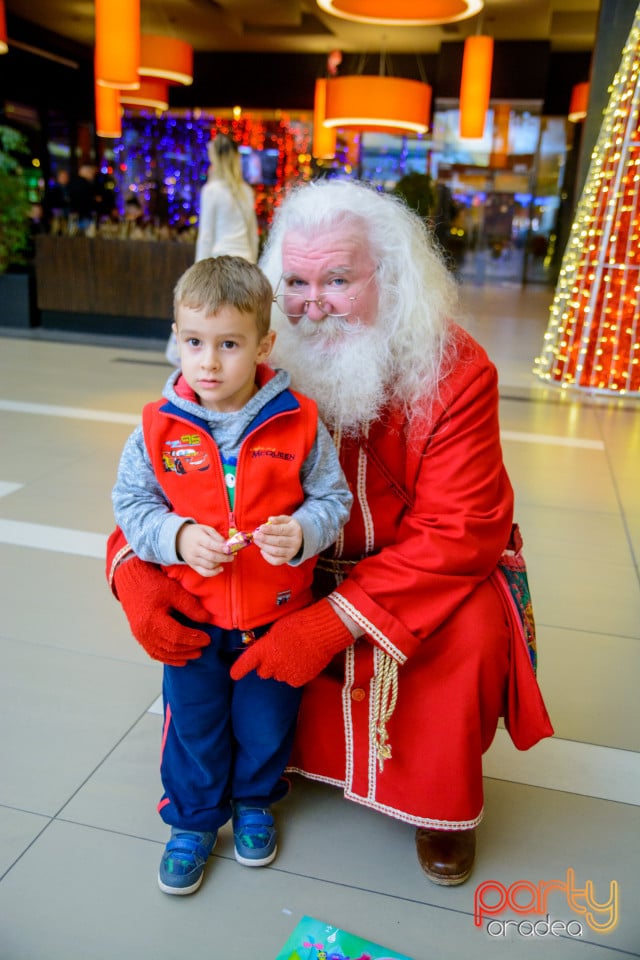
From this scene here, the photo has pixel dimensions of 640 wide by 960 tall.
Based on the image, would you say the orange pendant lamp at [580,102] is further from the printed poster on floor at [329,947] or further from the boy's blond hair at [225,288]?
the printed poster on floor at [329,947]

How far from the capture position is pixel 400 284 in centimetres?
159

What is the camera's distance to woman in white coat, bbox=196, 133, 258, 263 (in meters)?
5.23

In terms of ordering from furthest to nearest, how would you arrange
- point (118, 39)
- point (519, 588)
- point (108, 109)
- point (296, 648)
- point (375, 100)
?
1. point (108, 109)
2. point (375, 100)
3. point (118, 39)
4. point (519, 588)
5. point (296, 648)

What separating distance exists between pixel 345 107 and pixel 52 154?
7740 mm

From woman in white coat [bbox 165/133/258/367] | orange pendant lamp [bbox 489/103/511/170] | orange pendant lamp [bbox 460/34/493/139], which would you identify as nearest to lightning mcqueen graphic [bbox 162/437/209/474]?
woman in white coat [bbox 165/133/258/367]

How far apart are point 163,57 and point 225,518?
8671mm

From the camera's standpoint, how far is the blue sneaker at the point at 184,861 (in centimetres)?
143

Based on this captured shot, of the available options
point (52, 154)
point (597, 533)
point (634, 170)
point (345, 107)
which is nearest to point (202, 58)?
point (52, 154)

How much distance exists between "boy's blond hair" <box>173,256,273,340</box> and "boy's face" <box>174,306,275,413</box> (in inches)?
0.5

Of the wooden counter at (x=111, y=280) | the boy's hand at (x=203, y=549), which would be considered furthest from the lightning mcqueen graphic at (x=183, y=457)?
the wooden counter at (x=111, y=280)

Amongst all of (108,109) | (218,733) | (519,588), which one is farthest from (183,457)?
(108,109)

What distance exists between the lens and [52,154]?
14398mm

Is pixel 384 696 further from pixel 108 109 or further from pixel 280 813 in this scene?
pixel 108 109

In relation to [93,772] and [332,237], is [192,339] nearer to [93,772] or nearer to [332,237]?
[332,237]
